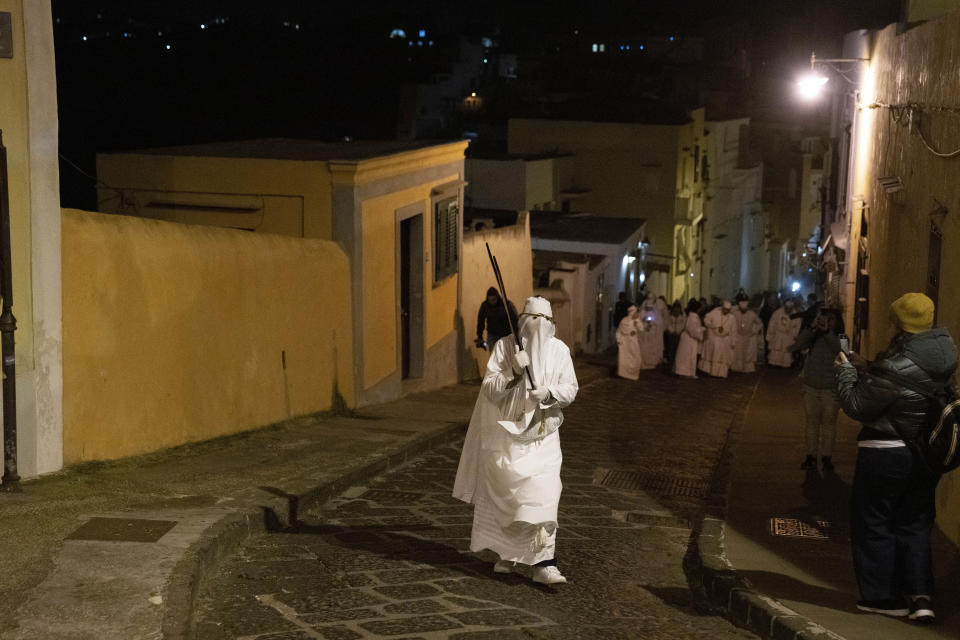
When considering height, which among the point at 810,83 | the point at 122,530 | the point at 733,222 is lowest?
the point at 733,222

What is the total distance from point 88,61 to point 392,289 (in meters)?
19.6

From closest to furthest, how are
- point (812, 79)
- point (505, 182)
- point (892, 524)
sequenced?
point (892, 524), point (812, 79), point (505, 182)

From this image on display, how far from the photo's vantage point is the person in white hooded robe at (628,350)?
20.3 m

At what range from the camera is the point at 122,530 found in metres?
6.57

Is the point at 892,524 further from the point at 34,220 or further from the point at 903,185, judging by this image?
the point at 903,185

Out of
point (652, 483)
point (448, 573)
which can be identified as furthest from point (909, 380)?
point (652, 483)

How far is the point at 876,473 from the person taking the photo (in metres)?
5.78

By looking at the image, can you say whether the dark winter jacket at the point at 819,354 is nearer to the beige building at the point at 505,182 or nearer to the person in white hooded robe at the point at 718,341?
the person in white hooded robe at the point at 718,341

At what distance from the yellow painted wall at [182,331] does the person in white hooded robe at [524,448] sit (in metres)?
3.01

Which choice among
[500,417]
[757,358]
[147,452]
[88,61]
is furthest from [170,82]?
[500,417]

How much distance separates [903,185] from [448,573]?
24.8 ft

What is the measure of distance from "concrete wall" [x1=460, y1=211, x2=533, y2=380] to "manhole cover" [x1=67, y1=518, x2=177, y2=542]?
31.7ft

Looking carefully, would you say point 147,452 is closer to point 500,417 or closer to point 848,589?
point 500,417

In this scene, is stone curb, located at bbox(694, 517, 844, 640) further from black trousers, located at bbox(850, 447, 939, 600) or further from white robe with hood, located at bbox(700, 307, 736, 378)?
white robe with hood, located at bbox(700, 307, 736, 378)
